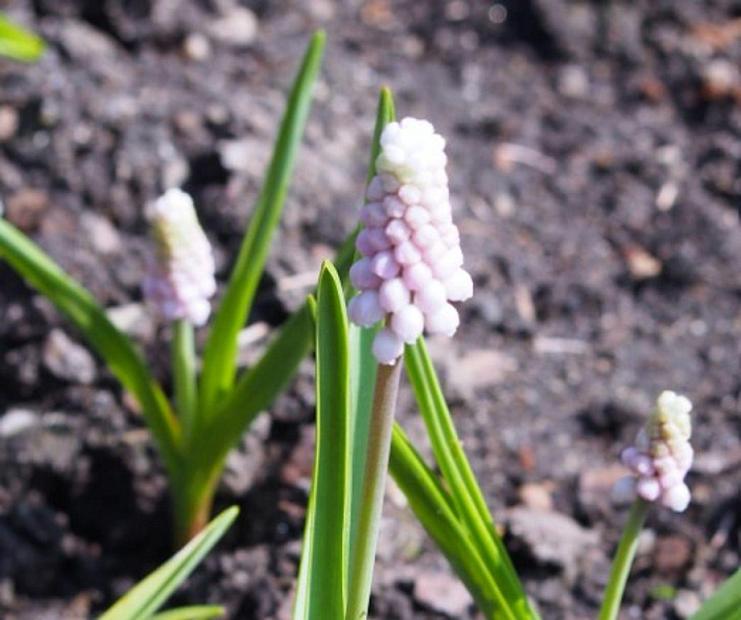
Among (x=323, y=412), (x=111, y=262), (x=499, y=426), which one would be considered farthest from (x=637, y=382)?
(x=323, y=412)

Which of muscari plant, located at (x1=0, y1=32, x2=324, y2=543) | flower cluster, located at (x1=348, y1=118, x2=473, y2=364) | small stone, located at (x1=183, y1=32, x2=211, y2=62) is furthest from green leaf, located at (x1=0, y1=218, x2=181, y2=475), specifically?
small stone, located at (x1=183, y1=32, x2=211, y2=62)

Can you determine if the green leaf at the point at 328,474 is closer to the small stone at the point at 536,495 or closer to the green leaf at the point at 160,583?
the green leaf at the point at 160,583

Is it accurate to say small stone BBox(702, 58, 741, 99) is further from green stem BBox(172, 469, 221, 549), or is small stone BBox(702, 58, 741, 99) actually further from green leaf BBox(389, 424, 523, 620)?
green leaf BBox(389, 424, 523, 620)

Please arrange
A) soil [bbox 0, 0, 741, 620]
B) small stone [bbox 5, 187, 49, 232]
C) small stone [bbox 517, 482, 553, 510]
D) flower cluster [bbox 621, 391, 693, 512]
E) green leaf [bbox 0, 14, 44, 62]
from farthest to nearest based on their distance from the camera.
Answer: small stone [bbox 5, 187, 49, 232], green leaf [bbox 0, 14, 44, 62], small stone [bbox 517, 482, 553, 510], soil [bbox 0, 0, 741, 620], flower cluster [bbox 621, 391, 693, 512]

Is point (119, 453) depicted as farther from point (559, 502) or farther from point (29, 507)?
point (559, 502)

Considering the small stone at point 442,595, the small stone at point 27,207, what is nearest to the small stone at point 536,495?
the small stone at point 442,595
